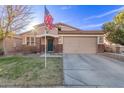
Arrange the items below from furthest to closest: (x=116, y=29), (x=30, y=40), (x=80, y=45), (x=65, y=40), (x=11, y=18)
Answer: (x=30, y=40), (x=65, y=40), (x=80, y=45), (x=116, y=29), (x=11, y=18)

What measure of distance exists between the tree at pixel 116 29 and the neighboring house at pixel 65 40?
2.93m

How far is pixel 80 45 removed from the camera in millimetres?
18547

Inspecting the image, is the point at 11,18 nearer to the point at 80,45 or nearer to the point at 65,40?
the point at 80,45

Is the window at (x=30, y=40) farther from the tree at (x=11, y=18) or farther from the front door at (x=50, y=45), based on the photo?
the tree at (x=11, y=18)

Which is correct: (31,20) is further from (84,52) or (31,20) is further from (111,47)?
(111,47)

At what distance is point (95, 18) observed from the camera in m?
17.2

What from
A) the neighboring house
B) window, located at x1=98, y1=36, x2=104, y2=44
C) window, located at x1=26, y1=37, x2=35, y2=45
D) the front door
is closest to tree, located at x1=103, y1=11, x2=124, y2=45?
window, located at x1=98, y1=36, x2=104, y2=44

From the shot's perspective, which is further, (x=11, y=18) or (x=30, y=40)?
(x=30, y=40)

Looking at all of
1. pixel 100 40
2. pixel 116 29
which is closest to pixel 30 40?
pixel 100 40

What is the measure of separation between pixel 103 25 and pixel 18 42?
8.60 meters

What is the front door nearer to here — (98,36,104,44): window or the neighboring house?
the neighboring house

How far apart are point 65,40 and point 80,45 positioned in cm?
250

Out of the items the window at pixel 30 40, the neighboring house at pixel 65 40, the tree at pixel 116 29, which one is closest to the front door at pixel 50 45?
the neighboring house at pixel 65 40

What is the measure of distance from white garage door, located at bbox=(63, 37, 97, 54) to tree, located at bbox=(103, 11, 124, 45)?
9.08 feet
